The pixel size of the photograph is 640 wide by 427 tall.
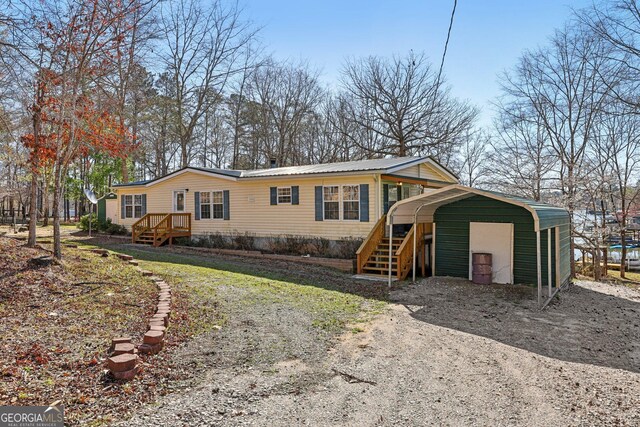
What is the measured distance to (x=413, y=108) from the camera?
79.4ft

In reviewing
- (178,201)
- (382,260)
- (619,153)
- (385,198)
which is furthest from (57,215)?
(619,153)

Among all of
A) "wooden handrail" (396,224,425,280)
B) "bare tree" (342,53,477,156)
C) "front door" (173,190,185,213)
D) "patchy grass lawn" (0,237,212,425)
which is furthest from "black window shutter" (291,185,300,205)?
"bare tree" (342,53,477,156)

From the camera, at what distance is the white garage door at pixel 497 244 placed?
31.9ft

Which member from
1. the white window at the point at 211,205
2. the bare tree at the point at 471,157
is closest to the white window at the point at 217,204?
the white window at the point at 211,205

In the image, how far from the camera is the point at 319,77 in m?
30.1

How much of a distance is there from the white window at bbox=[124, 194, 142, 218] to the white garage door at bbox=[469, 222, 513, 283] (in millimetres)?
15768

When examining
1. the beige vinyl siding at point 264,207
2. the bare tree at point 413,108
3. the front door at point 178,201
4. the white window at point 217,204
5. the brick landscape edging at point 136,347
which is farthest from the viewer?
the bare tree at point 413,108

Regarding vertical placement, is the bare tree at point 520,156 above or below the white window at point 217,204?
above

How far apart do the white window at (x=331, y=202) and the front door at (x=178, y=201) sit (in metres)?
7.37

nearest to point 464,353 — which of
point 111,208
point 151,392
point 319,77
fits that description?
point 151,392

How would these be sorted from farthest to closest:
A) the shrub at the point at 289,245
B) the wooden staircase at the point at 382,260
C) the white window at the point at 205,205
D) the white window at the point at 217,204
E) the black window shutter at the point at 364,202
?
the white window at the point at 205,205, the white window at the point at 217,204, the shrub at the point at 289,245, the black window shutter at the point at 364,202, the wooden staircase at the point at 382,260

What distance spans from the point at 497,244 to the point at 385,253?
298cm

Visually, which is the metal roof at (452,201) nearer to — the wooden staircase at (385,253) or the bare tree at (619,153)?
the wooden staircase at (385,253)

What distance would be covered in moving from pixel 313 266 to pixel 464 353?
24.8 feet
